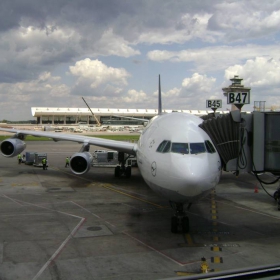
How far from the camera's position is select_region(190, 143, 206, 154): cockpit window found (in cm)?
1085

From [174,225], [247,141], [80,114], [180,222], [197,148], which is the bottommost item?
[174,225]

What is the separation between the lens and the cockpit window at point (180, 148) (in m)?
10.8

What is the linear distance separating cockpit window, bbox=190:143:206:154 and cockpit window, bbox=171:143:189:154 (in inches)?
6.1

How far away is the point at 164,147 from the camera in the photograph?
11.3 m

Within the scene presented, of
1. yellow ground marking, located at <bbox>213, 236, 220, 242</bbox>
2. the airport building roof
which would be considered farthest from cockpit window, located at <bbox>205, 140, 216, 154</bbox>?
the airport building roof

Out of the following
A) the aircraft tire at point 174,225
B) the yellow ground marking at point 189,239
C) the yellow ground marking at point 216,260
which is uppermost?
the aircraft tire at point 174,225

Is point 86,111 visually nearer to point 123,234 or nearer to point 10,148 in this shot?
point 10,148

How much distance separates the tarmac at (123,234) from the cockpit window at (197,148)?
9.29 feet

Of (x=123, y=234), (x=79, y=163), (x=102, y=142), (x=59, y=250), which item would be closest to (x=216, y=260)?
(x=123, y=234)

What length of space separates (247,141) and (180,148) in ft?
9.99

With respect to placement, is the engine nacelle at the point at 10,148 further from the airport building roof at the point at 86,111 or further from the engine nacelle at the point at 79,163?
the airport building roof at the point at 86,111

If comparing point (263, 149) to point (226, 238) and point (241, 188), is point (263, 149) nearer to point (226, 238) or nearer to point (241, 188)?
point (226, 238)

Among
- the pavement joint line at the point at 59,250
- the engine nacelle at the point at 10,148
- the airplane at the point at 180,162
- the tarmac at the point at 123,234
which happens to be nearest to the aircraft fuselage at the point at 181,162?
the airplane at the point at 180,162

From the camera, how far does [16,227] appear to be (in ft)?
41.0
